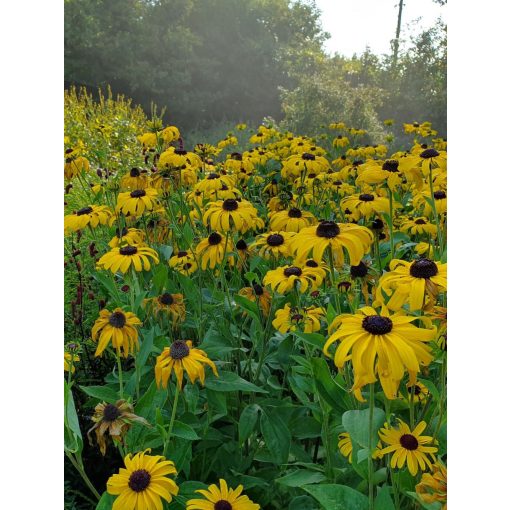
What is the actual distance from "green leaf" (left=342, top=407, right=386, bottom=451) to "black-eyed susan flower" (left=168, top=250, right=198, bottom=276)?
954mm

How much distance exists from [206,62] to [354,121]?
3609 mm

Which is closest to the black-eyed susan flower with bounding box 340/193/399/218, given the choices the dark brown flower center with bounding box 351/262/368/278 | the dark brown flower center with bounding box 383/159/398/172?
the dark brown flower center with bounding box 383/159/398/172

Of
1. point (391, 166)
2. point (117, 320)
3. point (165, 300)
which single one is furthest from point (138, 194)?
point (391, 166)

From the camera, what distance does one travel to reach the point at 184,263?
179 centimetres

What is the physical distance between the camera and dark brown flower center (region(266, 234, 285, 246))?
1506 millimetres

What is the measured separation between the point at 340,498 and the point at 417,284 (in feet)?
1.10

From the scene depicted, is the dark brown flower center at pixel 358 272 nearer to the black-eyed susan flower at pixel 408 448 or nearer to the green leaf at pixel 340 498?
the black-eyed susan flower at pixel 408 448

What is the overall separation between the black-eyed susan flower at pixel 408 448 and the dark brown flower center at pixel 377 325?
25 cm

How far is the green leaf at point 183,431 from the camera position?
1069 millimetres
